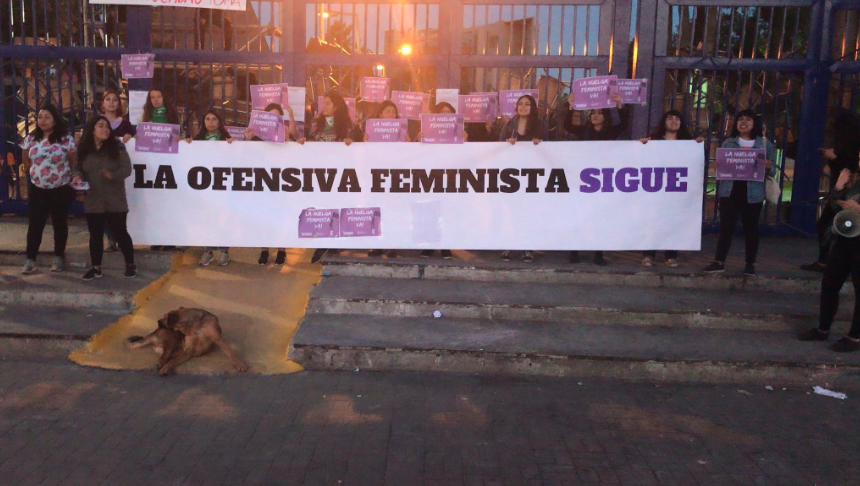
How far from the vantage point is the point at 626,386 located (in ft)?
19.1

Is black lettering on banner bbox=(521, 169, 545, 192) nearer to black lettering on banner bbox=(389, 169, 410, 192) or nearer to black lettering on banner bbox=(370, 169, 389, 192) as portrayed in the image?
black lettering on banner bbox=(389, 169, 410, 192)

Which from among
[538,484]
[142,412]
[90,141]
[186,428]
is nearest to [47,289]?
[90,141]

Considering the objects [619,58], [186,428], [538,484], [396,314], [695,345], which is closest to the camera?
[538,484]

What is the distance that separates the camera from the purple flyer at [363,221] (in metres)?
7.80

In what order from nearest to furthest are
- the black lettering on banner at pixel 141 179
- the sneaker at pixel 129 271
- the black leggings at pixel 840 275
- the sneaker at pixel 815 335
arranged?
1. the black leggings at pixel 840 275
2. the sneaker at pixel 815 335
3. the sneaker at pixel 129 271
4. the black lettering on banner at pixel 141 179

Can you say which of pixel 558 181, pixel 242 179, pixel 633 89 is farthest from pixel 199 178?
pixel 633 89

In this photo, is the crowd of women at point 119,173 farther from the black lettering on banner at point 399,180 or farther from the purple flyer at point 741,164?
the black lettering on banner at point 399,180

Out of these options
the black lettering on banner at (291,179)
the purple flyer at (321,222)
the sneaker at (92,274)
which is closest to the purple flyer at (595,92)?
the purple flyer at (321,222)

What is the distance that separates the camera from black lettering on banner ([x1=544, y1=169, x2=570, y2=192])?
7729mm

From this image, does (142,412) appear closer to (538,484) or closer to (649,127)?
(538,484)

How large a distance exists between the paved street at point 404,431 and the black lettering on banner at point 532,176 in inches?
98.9

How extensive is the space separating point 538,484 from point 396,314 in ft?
10.1

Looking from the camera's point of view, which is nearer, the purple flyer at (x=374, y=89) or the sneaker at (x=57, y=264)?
the sneaker at (x=57, y=264)

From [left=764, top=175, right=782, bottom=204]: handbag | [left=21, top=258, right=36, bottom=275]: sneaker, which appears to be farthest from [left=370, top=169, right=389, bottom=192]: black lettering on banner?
[left=764, top=175, right=782, bottom=204]: handbag
